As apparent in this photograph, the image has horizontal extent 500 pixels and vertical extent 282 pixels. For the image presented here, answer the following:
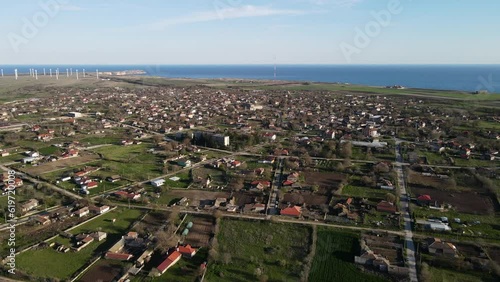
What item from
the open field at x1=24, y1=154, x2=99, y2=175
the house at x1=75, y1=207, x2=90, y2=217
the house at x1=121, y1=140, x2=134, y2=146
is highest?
the house at x1=121, y1=140, x2=134, y2=146

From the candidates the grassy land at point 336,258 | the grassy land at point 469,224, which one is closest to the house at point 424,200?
the grassy land at point 469,224

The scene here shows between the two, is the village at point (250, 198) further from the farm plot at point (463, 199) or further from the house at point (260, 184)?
the house at point (260, 184)

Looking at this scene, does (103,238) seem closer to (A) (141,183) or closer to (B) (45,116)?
(A) (141,183)

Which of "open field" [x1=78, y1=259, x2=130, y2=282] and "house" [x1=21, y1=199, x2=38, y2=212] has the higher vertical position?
"house" [x1=21, y1=199, x2=38, y2=212]

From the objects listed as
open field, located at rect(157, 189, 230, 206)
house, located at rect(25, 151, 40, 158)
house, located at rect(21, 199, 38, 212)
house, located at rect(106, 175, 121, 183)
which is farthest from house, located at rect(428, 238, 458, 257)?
house, located at rect(25, 151, 40, 158)

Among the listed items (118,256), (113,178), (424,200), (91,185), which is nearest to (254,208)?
(118,256)

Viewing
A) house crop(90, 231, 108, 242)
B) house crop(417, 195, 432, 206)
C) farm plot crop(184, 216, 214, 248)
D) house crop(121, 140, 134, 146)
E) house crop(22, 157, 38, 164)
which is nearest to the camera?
farm plot crop(184, 216, 214, 248)

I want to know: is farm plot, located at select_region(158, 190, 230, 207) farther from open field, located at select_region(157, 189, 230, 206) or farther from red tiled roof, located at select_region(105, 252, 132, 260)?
red tiled roof, located at select_region(105, 252, 132, 260)
